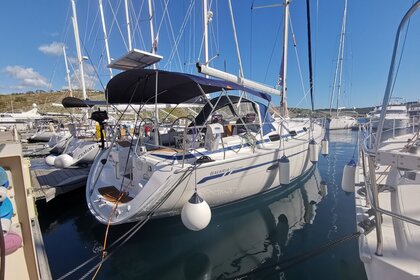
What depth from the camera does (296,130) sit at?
310 inches

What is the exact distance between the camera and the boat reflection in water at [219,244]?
3.67 m

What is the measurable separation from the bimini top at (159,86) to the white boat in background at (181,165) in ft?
0.06

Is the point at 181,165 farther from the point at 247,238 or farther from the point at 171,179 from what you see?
the point at 247,238

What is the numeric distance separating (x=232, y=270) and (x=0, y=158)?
325 cm

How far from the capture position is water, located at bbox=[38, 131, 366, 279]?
11.8ft

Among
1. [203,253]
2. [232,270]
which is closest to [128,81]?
[203,253]

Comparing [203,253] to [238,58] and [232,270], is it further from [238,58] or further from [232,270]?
[238,58]

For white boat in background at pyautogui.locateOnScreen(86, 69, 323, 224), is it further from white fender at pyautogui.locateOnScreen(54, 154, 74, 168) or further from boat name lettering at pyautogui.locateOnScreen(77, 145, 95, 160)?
boat name lettering at pyautogui.locateOnScreen(77, 145, 95, 160)

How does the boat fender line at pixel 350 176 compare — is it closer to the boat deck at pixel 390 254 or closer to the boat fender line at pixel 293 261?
the boat fender line at pixel 293 261

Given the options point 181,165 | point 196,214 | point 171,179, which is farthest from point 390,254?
point 181,165

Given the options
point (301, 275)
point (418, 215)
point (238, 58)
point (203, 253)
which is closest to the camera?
point (418, 215)

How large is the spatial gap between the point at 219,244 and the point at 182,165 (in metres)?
1.60

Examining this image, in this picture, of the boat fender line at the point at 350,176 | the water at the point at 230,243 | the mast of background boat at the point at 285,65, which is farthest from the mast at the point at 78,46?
the boat fender line at the point at 350,176

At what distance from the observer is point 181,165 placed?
434cm
